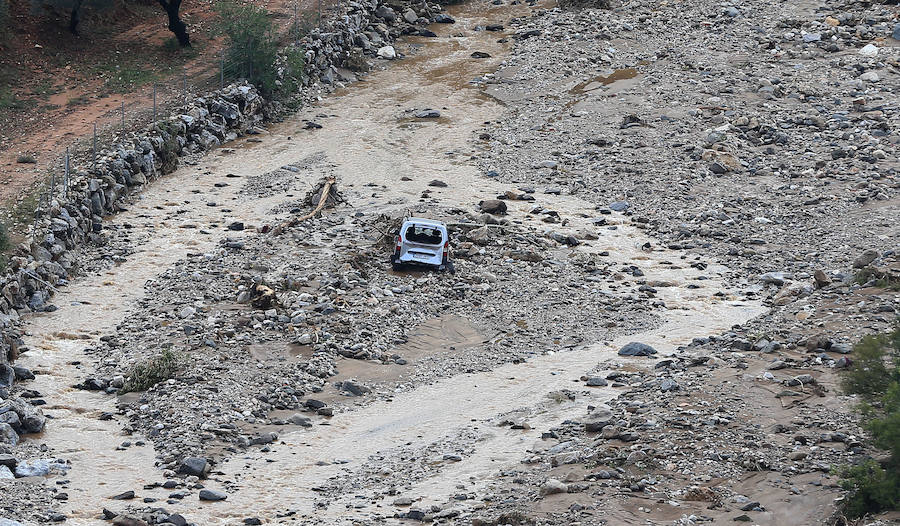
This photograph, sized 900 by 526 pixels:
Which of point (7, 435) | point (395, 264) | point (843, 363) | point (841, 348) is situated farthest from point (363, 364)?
point (843, 363)

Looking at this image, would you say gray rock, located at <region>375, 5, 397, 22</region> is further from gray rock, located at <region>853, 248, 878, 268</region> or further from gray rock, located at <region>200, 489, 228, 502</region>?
gray rock, located at <region>200, 489, 228, 502</region>

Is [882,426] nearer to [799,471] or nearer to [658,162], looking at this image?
[799,471]

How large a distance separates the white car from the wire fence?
8680mm

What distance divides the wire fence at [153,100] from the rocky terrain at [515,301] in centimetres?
179

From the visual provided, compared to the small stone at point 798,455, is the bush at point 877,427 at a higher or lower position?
higher

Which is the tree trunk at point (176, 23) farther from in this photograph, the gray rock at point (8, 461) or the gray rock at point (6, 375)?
the gray rock at point (8, 461)

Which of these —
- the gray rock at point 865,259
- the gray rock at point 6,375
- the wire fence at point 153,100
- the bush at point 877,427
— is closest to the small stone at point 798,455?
the bush at point 877,427

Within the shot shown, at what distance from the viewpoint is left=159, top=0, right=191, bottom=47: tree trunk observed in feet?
141

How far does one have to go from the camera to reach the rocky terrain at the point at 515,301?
1772cm

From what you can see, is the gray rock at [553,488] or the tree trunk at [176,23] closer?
the gray rock at [553,488]

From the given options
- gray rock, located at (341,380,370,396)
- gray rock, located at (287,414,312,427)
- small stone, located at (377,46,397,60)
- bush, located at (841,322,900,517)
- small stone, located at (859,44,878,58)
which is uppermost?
bush, located at (841,322,900,517)

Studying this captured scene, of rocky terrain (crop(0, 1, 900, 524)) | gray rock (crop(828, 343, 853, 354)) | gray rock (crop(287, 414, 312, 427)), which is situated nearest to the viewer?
rocky terrain (crop(0, 1, 900, 524))

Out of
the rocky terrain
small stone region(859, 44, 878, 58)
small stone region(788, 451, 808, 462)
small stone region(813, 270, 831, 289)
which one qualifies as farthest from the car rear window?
small stone region(859, 44, 878, 58)

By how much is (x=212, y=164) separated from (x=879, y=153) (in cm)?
1976
